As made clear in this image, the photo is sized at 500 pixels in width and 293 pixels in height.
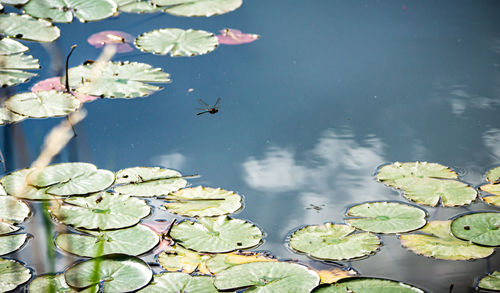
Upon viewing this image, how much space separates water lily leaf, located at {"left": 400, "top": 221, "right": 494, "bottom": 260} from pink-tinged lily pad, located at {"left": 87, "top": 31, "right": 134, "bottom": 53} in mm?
1545

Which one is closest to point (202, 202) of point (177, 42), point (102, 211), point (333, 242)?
point (102, 211)

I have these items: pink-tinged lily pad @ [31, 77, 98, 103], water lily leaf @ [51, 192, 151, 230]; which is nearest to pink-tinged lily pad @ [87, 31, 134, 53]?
pink-tinged lily pad @ [31, 77, 98, 103]

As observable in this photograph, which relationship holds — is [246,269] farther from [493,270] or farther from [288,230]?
[493,270]

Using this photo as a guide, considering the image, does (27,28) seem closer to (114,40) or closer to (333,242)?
(114,40)

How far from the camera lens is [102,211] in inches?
66.2

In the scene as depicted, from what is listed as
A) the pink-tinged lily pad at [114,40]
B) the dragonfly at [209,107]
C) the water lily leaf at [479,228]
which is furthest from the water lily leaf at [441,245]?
the pink-tinged lily pad at [114,40]

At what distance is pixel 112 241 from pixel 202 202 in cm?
30

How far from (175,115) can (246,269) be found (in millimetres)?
891

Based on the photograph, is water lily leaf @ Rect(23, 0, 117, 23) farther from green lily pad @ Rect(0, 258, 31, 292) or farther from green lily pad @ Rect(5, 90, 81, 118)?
green lily pad @ Rect(0, 258, 31, 292)

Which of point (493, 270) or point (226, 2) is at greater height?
point (226, 2)

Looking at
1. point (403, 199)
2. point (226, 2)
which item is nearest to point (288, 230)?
point (403, 199)

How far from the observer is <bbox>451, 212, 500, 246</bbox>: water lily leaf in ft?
5.21

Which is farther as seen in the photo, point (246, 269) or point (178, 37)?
point (178, 37)

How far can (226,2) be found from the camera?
300 cm
